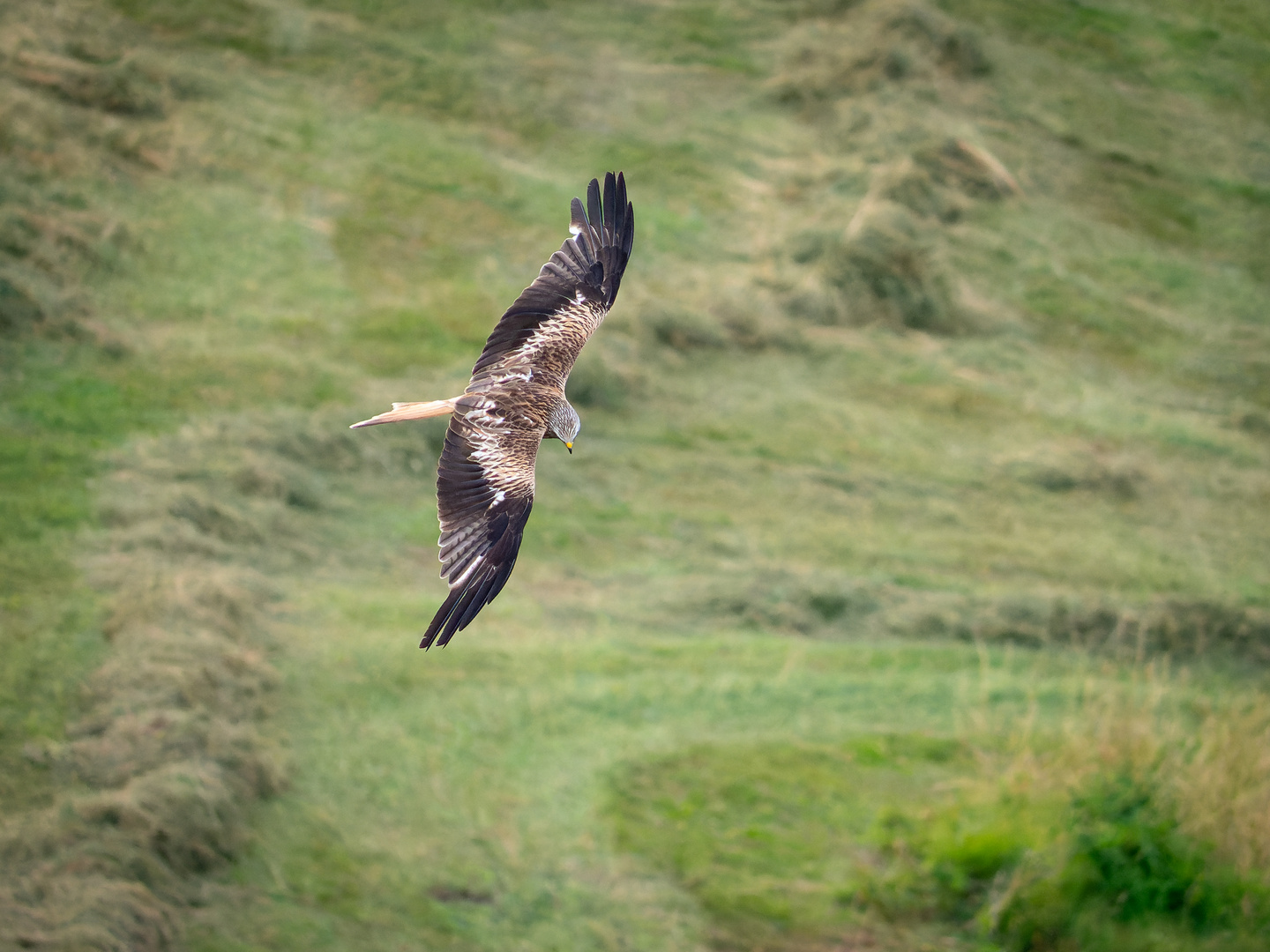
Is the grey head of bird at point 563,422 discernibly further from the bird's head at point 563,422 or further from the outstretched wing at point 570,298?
the outstretched wing at point 570,298

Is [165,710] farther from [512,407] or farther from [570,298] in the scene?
[570,298]

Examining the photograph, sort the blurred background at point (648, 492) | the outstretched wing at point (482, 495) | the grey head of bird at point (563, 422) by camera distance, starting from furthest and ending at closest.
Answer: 1. the blurred background at point (648, 492)
2. the grey head of bird at point (563, 422)
3. the outstretched wing at point (482, 495)

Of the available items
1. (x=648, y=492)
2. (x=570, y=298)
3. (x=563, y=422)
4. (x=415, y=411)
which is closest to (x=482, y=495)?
(x=415, y=411)

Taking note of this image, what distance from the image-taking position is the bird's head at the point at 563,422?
6.08m

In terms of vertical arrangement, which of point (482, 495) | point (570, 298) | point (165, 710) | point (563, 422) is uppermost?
point (570, 298)

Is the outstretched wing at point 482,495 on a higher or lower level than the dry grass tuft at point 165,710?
higher

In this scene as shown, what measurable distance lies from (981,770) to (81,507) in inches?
228

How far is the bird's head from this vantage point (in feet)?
19.9

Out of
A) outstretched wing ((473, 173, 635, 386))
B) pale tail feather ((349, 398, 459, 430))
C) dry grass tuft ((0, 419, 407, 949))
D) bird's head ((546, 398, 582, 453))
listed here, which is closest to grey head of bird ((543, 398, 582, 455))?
bird's head ((546, 398, 582, 453))

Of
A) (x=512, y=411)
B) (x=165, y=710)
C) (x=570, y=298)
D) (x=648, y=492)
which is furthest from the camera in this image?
(x=648, y=492)

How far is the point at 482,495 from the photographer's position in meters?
5.77

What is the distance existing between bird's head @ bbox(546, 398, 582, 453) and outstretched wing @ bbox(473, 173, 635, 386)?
0.23 m

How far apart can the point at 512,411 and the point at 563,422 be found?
22 cm

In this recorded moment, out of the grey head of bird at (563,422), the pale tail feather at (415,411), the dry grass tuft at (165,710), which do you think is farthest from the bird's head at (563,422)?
the dry grass tuft at (165,710)
